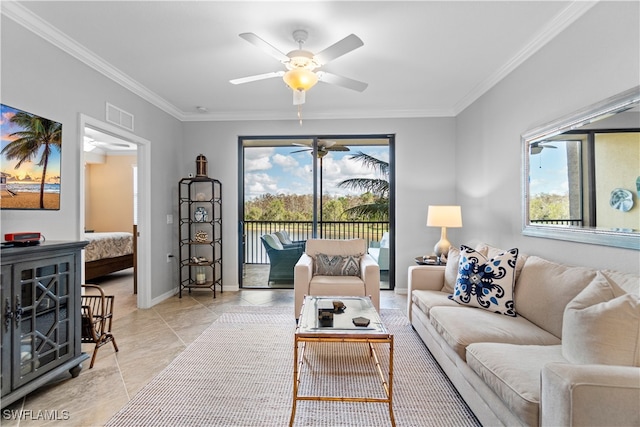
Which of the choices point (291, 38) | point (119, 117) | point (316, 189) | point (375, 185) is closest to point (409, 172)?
point (375, 185)

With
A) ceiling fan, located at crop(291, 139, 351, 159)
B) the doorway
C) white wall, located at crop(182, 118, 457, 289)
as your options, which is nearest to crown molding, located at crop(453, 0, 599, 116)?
white wall, located at crop(182, 118, 457, 289)

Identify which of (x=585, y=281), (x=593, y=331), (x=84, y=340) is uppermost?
(x=585, y=281)

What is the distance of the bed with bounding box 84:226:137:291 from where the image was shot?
205 inches

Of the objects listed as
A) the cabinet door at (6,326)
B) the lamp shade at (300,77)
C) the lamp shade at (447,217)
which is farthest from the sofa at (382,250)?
the cabinet door at (6,326)

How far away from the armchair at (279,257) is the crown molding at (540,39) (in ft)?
10.9

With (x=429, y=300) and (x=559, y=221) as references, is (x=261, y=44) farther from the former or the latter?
(x=559, y=221)

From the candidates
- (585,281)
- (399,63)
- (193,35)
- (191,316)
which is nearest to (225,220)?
(191,316)

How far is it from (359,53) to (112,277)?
5.77m

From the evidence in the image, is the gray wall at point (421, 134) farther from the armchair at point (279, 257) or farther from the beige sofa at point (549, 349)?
the armchair at point (279, 257)

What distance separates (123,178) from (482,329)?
794 centimetres

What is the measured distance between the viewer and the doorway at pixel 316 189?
5070mm

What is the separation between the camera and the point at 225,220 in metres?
4.96

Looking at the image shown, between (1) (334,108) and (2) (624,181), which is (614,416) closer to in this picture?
(2) (624,181)

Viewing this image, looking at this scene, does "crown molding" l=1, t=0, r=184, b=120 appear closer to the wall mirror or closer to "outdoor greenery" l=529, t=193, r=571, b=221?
the wall mirror
